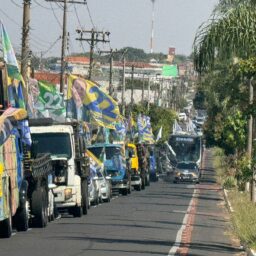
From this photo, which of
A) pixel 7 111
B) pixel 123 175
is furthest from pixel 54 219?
pixel 123 175

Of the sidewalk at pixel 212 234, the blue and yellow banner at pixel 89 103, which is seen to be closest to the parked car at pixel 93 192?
the sidewalk at pixel 212 234

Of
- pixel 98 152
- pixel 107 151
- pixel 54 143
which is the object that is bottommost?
pixel 107 151

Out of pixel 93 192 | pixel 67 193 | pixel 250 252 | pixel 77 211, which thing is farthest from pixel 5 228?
pixel 93 192

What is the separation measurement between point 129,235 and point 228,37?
5.03m

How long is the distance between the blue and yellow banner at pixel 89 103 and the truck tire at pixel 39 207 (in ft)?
59.4

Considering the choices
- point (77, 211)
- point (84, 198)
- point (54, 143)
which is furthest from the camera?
point (84, 198)

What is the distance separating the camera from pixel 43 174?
27.2m

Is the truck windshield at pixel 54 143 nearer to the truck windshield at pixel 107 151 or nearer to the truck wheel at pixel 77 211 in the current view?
the truck wheel at pixel 77 211

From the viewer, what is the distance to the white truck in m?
31.2

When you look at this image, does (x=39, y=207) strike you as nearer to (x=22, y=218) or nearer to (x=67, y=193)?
(x=22, y=218)

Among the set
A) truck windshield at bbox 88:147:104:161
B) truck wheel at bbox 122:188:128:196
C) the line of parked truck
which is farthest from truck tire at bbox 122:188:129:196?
the line of parked truck

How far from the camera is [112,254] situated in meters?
20.0

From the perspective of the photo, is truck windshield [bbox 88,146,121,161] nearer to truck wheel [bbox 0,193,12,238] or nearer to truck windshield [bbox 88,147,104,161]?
truck windshield [bbox 88,147,104,161]

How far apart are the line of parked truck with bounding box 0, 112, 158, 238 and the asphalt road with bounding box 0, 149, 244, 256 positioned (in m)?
0.46
